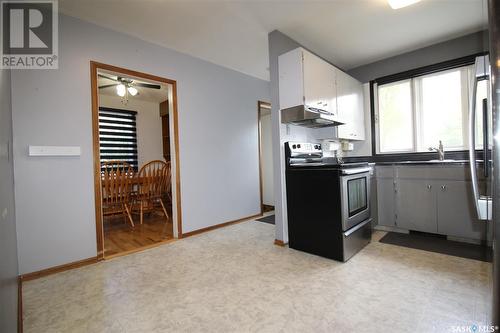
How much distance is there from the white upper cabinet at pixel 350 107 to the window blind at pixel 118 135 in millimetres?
4129

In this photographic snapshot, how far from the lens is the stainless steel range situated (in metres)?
2.02

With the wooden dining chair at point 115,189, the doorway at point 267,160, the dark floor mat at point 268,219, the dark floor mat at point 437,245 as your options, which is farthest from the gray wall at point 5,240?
the doorway at point 267,160

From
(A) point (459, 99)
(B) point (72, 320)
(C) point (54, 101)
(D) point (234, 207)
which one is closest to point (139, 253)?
(B) point (72, 320)

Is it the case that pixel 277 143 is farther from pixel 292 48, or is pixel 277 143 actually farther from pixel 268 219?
pixel 268 219

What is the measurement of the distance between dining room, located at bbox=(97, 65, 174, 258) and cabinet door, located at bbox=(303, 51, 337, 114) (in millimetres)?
1750

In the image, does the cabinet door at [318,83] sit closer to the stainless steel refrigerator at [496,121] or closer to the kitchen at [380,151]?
the kitchen at [380,151]

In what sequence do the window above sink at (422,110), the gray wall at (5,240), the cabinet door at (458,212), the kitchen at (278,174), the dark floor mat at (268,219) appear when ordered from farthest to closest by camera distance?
the dark floor mat at (268,219) < the window above sink at (422,110) < the cabinet door at (458,212) < the kitchen at (278,174) < the gray wall at (5,240)

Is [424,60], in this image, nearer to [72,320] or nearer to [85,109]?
[85,109]

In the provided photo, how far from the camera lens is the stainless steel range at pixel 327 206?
2.02 m

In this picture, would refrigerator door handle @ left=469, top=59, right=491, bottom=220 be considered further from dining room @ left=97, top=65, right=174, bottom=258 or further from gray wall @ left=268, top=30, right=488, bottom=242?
dining room @ left=97, top=65, right=174, bottom=258

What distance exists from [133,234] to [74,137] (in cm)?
155

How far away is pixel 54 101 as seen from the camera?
2.03 m

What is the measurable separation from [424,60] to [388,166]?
1.55 meters

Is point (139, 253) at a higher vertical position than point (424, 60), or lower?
lower
